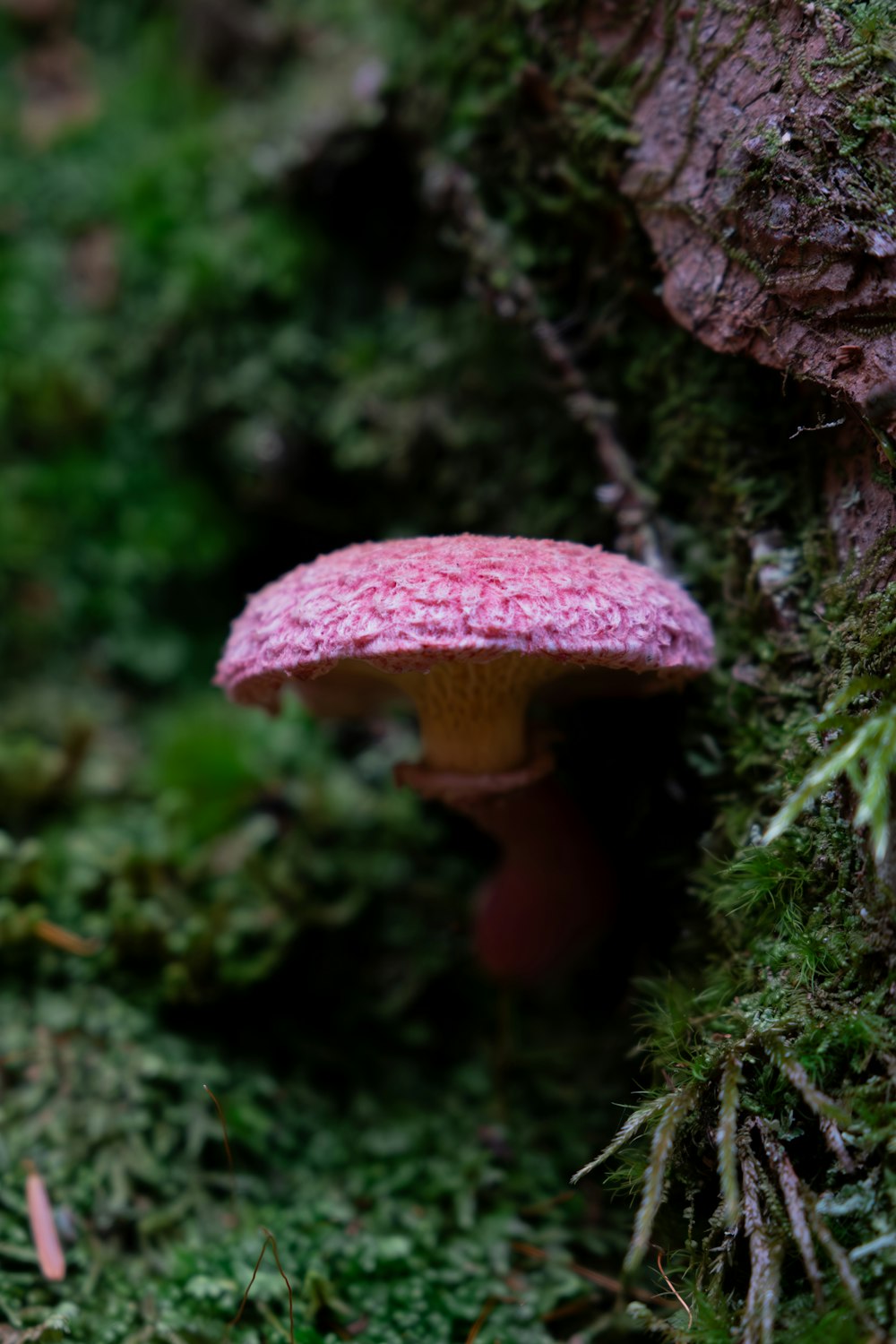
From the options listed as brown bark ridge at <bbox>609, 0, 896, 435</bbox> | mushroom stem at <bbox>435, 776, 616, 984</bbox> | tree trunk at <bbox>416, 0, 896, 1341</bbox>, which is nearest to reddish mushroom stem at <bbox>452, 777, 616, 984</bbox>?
mushroom stem at <bbox>435, 776, 616, 984</bbox>

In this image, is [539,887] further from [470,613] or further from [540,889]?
[470,613]

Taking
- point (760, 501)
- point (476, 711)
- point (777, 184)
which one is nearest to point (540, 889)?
point (476, 711)

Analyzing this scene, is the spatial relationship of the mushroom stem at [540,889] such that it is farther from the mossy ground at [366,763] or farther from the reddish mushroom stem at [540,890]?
the mossy ground at [366,763]

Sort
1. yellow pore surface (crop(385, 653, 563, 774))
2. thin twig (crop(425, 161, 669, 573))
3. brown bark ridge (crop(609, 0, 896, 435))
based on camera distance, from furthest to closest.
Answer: thin twig (crop(425, 161, 669, 573)), yellow pore surface (crop(385, 653, 563, 774)), brown bark ridge (crop(609, 0, 896, 435))

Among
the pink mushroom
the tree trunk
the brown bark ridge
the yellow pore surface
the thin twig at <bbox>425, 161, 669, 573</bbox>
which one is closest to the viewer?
the tree trunk

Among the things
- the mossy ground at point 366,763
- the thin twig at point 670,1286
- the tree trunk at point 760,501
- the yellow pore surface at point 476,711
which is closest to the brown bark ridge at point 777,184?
the tree trunk at point 760,501

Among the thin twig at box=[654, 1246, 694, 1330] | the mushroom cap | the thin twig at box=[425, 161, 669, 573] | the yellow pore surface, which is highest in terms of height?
the thin twig at box=[425, 161, 669, 573]

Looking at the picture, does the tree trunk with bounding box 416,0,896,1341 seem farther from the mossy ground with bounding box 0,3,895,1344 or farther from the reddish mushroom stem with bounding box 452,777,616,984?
the reddish mushroom stem with bounding box 452,777,616,984
